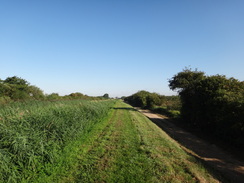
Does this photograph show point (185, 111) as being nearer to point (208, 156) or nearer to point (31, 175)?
point (208, 156)

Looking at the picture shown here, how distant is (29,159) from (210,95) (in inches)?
491

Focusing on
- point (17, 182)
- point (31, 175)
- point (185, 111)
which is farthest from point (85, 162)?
point (185, 111)

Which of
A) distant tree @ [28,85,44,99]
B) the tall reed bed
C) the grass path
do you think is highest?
distant tree @ [28,85,44,99]

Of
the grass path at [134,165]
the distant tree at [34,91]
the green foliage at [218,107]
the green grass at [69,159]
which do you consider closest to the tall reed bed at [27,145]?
the green grass at [69,159]

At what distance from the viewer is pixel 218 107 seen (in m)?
9.84

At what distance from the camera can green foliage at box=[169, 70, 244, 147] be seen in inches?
306

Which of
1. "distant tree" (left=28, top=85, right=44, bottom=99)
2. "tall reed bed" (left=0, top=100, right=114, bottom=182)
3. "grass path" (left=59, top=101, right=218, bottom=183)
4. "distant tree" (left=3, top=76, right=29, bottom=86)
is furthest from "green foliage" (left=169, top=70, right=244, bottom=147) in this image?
"distant tree" (left=3, top=76, right=29, bottom=86)

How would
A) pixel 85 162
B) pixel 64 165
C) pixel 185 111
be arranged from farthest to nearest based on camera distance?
pixel 185 111 → pixel 85 162 → pixel 64 165

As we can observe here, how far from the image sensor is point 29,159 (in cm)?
388

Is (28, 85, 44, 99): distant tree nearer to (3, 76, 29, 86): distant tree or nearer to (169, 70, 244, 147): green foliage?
(3, 76, 29, 86): distant tree

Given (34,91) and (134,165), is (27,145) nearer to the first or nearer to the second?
(134,165)

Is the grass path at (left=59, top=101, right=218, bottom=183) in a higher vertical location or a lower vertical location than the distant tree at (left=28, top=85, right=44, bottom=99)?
lower

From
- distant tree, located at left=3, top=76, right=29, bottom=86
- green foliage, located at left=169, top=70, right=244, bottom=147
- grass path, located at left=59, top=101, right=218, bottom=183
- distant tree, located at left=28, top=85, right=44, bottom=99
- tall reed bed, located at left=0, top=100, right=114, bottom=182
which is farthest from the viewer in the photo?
distant tree, located at left=3, top=76, right=29, bottom=86

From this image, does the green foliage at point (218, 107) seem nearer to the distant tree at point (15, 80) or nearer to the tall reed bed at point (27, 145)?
the tall reed bed at point (27, 145)
